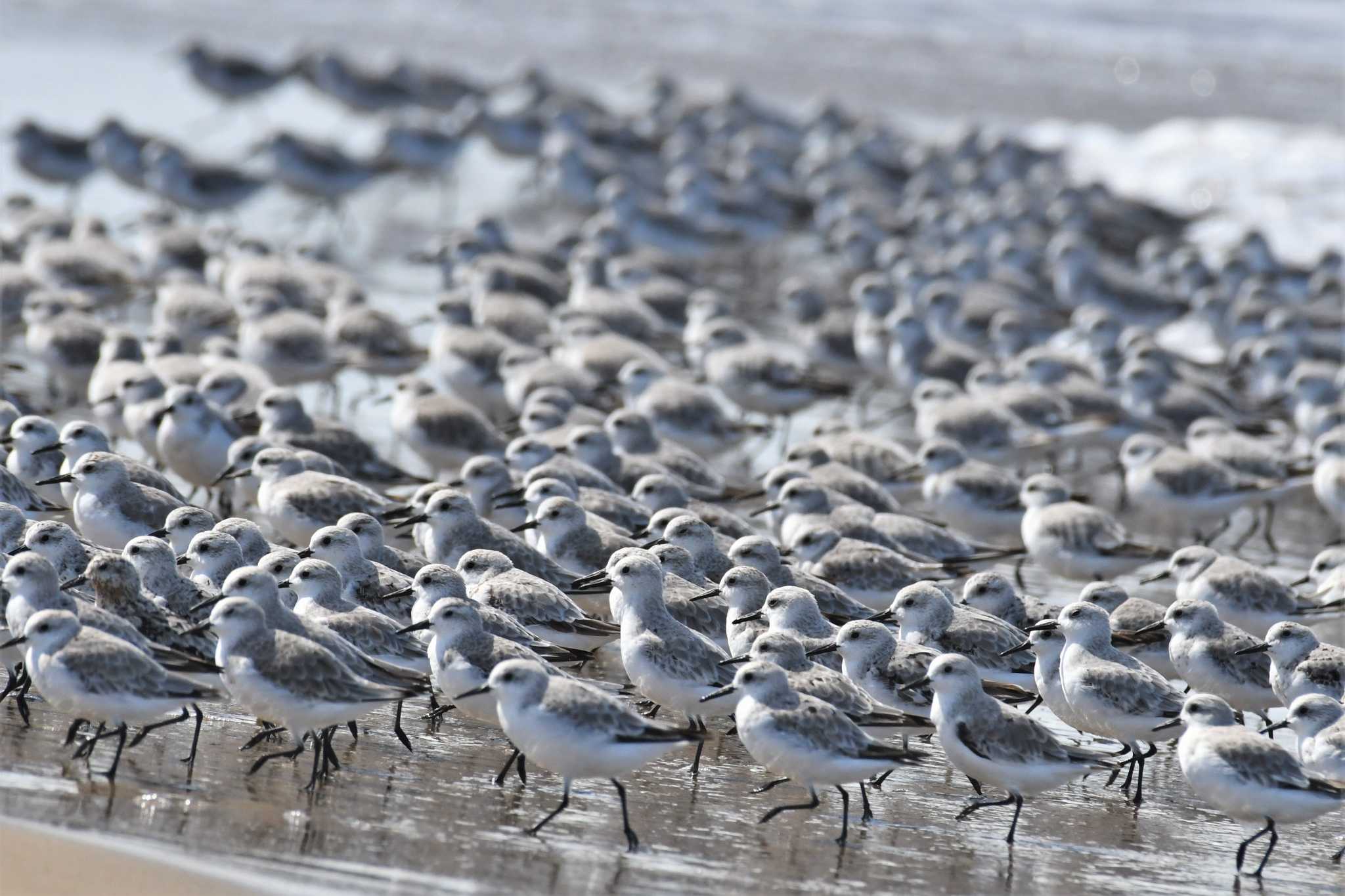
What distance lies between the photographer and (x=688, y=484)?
10.6 m

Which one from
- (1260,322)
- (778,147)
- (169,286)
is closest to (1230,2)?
(778,147)

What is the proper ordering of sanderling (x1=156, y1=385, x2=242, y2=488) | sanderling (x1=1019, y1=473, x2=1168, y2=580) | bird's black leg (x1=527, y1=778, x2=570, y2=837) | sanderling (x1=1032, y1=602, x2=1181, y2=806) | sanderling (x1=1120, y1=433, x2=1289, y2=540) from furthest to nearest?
sanderling (x1=1120, y1=433, x2=1289, y2=540) → sanderling (x1=156, y1=385, x2=242, y2=488) → sanderling (x1=1019, y1=473, x2=1168, y2=580) → sanderling (x1=1032, y1=602, x2=1181, y2=806) → bird's black leg (x1=527, y1=778, x2=570, y2=837)

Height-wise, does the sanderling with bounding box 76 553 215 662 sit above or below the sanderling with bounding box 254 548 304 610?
below

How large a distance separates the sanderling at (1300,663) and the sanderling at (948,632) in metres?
1.02

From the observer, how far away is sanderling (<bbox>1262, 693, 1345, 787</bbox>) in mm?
7152

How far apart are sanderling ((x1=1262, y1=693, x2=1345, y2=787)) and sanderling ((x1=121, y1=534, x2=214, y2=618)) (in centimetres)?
424

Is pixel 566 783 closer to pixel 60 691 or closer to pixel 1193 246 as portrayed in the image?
pixel 60 691

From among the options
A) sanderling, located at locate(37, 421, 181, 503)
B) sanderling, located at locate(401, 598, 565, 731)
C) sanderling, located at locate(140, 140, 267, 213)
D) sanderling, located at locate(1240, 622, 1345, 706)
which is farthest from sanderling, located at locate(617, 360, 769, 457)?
sanderling, located at locate(140, 140, 267, 213)

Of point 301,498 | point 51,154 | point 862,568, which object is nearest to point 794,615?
point 862,568

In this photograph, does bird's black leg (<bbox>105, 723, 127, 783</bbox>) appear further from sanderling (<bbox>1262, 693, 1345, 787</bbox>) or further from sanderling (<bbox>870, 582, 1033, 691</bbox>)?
sanderling (<bbox>1262, 693, 1345, 787</bbox>)

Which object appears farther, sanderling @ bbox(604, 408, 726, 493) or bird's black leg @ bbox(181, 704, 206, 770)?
sanderling @ bbox(604, 408, 726, 493)

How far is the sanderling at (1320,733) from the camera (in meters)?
7.15

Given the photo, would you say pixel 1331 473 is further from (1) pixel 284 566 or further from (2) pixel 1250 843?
(1) pixel 284 566

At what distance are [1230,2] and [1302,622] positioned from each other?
102 feet
